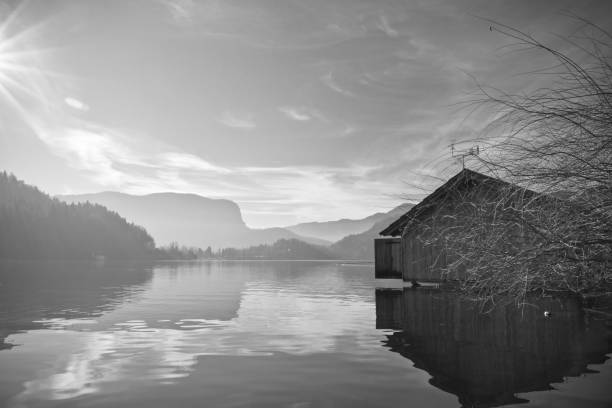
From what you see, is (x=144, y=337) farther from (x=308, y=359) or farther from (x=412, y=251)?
(x=412, y=251)

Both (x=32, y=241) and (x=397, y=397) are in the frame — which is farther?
(x=32, y=241)

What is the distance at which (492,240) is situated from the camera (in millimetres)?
5215

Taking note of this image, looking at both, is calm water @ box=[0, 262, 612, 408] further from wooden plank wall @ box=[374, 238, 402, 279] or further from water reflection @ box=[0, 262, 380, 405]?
wooden plank wall @ box=[374, 238, 402, 279]

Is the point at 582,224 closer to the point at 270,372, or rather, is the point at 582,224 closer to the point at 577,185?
the point at 577,185

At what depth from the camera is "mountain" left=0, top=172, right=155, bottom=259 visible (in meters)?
154

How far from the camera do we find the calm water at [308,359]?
6.59 meters

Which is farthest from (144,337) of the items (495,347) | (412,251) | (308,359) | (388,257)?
(388,257)

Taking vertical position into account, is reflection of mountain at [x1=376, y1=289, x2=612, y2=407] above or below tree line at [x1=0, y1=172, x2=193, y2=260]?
below

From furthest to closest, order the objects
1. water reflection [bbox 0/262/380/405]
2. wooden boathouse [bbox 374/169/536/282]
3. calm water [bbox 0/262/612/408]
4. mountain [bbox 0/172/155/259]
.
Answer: mountain [bbox 0/172/155/259] < wooden boathouse [bbox 374/169/536/282] < water reflection [bbox 0/262/380/405] < calm water [bbox 0/262/612/408]

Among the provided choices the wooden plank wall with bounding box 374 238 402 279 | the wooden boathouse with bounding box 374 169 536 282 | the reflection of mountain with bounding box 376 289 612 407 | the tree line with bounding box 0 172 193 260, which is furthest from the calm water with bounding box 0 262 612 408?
the tree line with bounding box 0 172 193 260

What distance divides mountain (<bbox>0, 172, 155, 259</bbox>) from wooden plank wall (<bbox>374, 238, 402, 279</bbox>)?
153 m

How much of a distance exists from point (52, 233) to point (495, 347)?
188 m

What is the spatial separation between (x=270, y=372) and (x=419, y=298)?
14306 mm

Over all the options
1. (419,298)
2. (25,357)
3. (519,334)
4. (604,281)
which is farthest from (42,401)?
(419,298)
